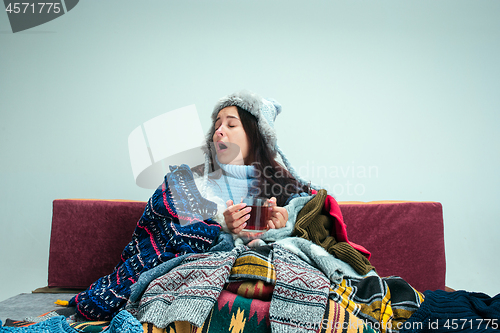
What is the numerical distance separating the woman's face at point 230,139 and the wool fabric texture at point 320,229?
0.36 metres

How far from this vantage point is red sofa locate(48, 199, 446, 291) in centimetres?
134

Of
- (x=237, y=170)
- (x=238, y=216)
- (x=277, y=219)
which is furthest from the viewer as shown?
(x=237, y=170)

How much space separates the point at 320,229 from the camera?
1.08m

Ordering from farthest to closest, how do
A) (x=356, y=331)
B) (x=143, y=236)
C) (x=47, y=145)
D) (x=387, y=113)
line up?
1. (x=387, y=113)
2. (x=47, y=145)
3. (x=143, y=236)
4. (x=356, y=331)

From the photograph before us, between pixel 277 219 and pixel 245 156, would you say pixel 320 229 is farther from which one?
pixel 245 156

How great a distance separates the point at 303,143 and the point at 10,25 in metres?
1.91

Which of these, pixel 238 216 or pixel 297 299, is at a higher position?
pixel 238 216

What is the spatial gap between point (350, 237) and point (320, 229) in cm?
41

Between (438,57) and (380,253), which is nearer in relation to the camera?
(380,253)

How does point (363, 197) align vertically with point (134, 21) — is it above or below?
below

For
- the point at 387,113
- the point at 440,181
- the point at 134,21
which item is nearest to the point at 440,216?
the point at 440,181

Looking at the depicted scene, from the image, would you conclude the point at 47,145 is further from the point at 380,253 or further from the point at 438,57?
the point at 438,57

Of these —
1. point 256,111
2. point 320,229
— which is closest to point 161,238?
point 320,229

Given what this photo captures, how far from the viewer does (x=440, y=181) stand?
6.18 ft
